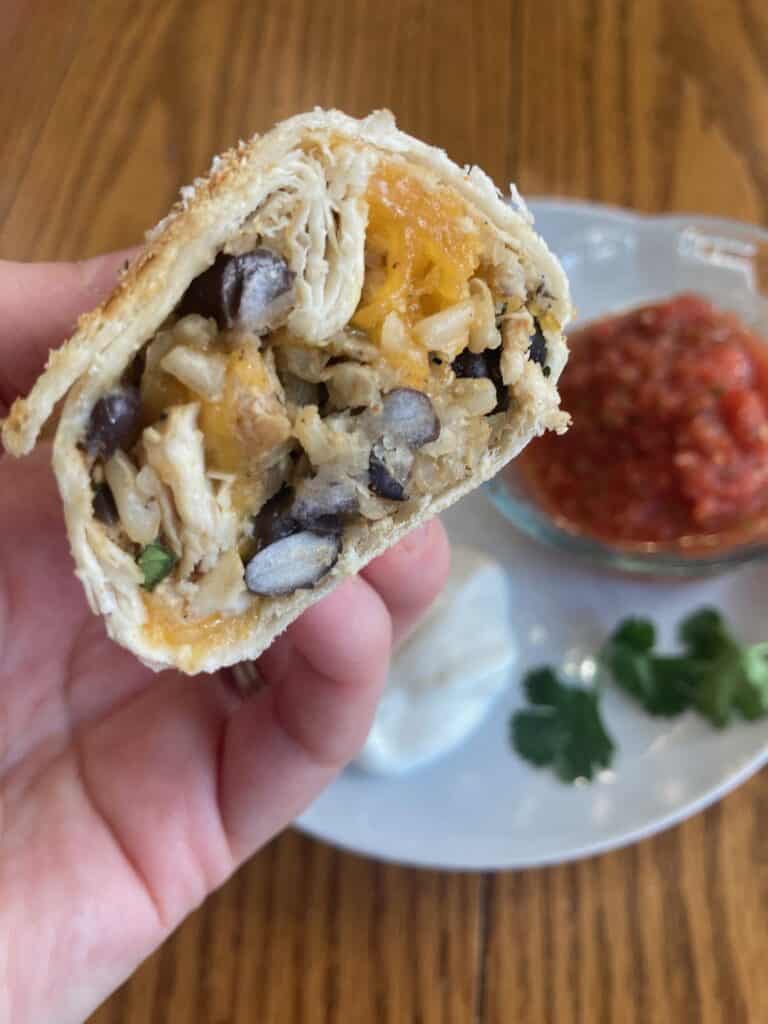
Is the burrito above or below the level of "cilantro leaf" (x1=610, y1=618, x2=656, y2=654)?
above

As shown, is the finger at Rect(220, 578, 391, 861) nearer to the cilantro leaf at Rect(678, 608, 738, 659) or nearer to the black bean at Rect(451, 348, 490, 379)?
the black bean at Rect(451, 348, 490, 379)

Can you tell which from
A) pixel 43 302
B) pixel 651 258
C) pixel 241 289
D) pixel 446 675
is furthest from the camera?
pixel 651 258

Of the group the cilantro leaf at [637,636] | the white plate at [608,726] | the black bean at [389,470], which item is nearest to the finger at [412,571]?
the black bean at [389,470]

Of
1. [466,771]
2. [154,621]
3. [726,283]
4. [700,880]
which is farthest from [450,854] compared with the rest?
[726,283]

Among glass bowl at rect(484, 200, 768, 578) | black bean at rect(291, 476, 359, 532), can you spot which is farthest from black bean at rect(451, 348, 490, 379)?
glass bowl at rect(484, 200, 768, 578)

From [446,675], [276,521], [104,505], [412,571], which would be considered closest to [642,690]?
[446,675]

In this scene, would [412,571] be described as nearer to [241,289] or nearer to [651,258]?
[241,289]
